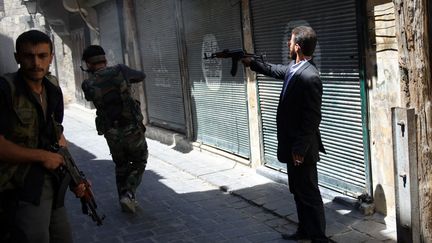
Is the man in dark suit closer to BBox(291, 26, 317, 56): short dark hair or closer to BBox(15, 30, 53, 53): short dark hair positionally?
BBox(291, 26, 317, 56): short dark hair

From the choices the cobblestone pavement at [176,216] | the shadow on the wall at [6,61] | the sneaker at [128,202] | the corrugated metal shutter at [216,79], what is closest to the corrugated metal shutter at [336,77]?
the cobblestone pavement at [176,216]

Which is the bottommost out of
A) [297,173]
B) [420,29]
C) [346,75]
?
[297,173]

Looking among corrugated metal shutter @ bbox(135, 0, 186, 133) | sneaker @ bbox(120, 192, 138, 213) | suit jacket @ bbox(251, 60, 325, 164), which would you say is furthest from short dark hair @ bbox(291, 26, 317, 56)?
corrugated metal shutter @ bbox(135, 0, 186, 133)

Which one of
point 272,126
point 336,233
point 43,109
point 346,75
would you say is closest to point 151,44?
point 272,126

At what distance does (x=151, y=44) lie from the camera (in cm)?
1052

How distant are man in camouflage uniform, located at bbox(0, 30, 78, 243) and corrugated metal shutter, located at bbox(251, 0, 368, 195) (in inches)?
122

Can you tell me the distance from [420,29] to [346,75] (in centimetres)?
153

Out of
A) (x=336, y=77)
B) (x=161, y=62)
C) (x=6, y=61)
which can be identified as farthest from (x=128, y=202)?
(x=6, y=61)

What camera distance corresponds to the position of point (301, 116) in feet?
13.7

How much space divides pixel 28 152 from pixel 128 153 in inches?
111

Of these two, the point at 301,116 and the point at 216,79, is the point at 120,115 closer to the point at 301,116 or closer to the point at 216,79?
the point at 301,116

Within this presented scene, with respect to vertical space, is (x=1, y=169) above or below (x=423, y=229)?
above

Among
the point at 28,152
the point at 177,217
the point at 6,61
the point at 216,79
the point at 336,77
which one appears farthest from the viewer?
the point at 6,61

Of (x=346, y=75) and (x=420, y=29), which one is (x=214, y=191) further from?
(x=420, y=29)
